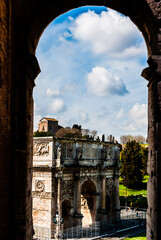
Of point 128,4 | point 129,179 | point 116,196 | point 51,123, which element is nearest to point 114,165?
point 116,196

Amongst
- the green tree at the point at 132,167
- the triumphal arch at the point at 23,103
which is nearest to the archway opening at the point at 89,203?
the green tree at the point at 132,167

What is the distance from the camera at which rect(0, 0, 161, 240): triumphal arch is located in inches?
223

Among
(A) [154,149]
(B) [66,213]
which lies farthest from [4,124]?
(B) [66,213]

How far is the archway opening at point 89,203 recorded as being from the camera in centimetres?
2629

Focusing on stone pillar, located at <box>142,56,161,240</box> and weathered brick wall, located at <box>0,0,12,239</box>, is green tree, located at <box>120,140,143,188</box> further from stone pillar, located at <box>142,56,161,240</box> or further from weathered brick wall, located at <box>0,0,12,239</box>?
weathered brick wall, located at <box>0,0,12,239</box>

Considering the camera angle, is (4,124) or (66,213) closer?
(4,124)

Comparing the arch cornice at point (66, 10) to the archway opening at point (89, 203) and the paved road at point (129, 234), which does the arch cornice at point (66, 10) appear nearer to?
the paved road at point (129, 234)

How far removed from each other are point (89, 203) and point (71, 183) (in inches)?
161

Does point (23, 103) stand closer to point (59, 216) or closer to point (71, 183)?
point (59, 216)

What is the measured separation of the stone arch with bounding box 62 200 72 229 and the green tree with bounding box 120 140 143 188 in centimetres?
1965

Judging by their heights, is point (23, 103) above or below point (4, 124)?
above

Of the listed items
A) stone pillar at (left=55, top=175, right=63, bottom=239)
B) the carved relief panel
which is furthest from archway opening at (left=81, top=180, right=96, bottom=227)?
the carved relief panel

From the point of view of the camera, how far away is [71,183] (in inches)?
934

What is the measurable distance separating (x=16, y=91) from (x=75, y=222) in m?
18.7
